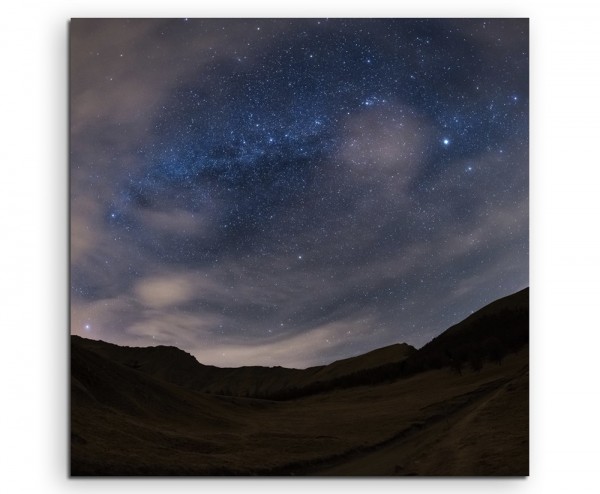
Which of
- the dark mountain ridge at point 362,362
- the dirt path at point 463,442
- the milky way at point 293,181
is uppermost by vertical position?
the milky way at point 293,181

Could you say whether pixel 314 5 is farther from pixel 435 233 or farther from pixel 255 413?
pixel 255 413

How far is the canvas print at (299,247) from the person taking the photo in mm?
2402

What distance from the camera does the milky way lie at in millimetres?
2424

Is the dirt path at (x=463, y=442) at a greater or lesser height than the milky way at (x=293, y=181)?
lesser

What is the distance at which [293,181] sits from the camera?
2.48m

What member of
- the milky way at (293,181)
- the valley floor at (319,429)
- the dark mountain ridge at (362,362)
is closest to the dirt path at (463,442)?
the valley floor at (319,429)

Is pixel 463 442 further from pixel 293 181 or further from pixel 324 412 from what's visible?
pixel 293 181

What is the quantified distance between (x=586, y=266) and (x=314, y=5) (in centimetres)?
157

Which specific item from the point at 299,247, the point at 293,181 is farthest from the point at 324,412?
the point at 293,181

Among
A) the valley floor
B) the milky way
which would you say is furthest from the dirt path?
the milky way

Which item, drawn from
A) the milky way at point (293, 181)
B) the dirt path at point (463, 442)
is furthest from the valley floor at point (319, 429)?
the milky way at point (293, 181)

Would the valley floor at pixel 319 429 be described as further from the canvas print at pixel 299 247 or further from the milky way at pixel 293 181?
the milky way at pixel 293 181

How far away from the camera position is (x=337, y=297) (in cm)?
243

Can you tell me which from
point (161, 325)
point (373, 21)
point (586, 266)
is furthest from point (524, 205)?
point (161, 325)
